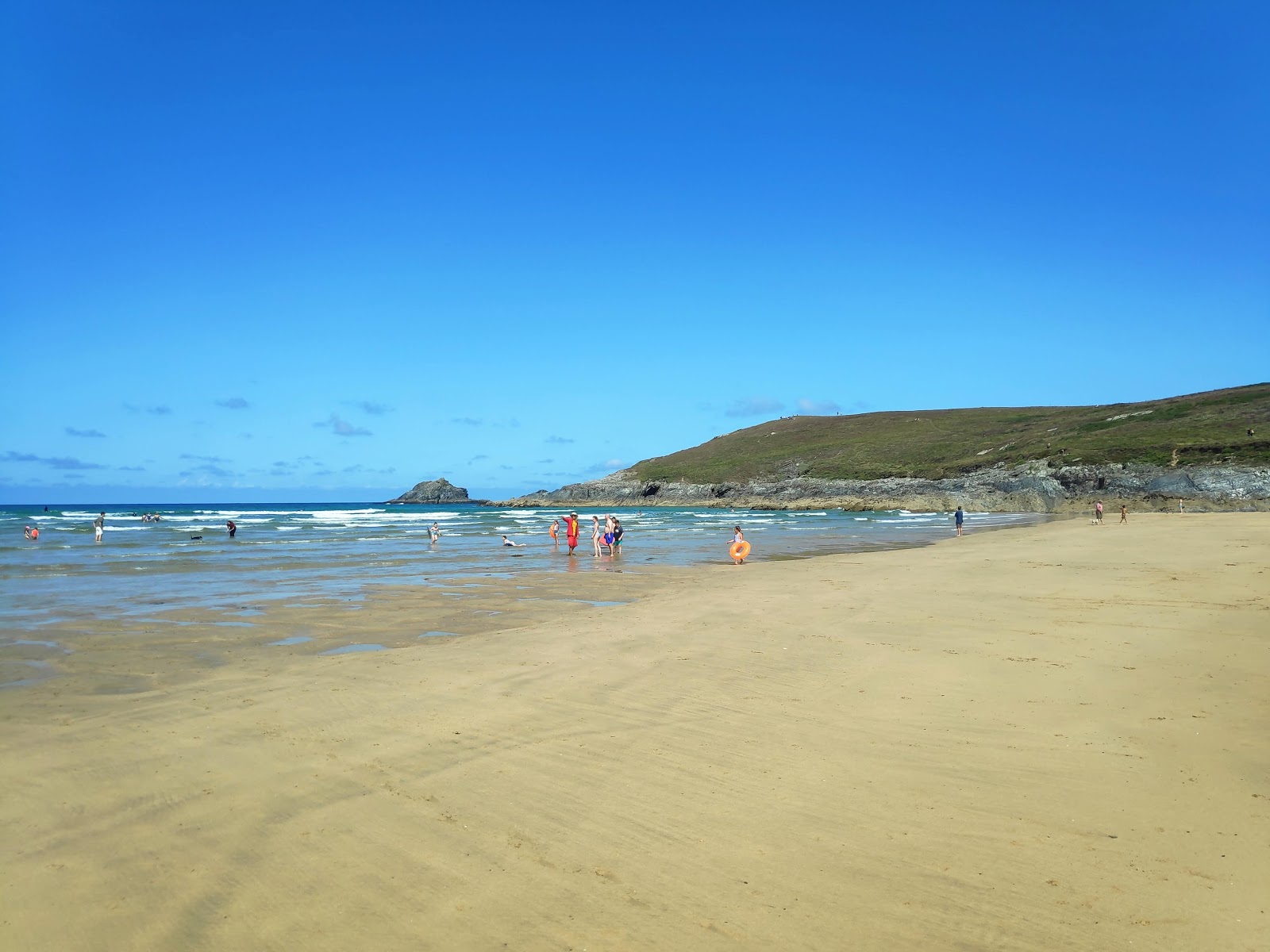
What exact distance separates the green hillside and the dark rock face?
51.8 metres

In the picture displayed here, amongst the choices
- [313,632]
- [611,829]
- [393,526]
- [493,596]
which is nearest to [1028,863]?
[611,829]

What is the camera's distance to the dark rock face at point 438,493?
181750 millimetres

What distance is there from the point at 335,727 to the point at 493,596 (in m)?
10.8

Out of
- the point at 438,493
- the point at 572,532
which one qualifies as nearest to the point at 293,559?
the point at 572,532

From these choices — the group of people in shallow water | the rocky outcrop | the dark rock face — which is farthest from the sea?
the dark rock face

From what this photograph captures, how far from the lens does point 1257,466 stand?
6306cm

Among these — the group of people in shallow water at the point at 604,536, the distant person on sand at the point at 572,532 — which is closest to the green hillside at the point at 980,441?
the group of people in shallow water at the point at 604,536

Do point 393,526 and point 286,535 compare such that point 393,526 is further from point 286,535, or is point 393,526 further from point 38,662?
point 38,662

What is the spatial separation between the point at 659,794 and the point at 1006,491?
8190 centimetres

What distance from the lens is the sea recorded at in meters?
18.7

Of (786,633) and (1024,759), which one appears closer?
(1024,759)

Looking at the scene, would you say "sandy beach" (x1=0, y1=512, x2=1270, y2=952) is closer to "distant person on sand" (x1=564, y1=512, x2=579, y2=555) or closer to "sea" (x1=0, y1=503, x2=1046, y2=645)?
"sea" (x1=0, y1=503, x2=1046, y2=645)

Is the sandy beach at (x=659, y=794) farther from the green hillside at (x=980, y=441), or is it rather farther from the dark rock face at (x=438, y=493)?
the dark rock face at (x=438, y=493)

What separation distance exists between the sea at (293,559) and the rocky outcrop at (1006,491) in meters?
20.8
